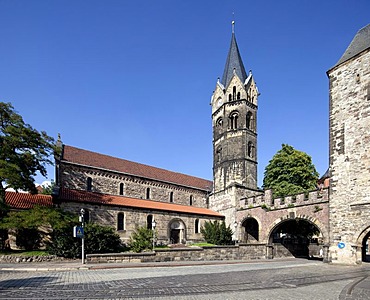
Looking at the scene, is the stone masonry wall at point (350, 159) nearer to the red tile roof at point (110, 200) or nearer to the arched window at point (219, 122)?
the red tile roof at point (110, 200)

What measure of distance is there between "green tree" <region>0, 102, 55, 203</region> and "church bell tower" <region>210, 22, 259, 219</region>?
21.3m

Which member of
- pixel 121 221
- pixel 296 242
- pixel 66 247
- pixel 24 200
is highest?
pixel 24 200

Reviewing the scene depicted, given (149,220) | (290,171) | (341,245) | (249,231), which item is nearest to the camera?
(341,245)

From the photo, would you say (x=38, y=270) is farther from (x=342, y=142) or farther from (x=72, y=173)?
(x=342, y=142)

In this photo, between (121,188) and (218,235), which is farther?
(121,188)

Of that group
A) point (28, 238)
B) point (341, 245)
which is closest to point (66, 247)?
point (28, 238)

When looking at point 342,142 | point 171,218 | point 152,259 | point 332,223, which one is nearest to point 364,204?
point 332,223

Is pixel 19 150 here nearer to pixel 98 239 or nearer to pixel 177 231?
pixel 98 239

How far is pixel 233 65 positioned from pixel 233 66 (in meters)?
0.19

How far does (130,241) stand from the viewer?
27969 millimetres

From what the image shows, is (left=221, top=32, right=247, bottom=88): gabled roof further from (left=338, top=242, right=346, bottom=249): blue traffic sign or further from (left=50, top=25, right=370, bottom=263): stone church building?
(left=338, top=242, right=346, bottom=249): blue traffic sign

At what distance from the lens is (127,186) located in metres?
34.4

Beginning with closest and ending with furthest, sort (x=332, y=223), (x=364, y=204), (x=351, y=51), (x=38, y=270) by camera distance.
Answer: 1. (x=38, y=270)
2. (x=364, y=204)
3. (x=332, y=223)
4. (x=351, y=51)

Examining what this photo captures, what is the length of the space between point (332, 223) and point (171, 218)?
1658cm
